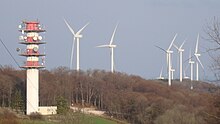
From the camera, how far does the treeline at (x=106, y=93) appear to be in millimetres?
71250

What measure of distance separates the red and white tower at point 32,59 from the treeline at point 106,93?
400 centimetres

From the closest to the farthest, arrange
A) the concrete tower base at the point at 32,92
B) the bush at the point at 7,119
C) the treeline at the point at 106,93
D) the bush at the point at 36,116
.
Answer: the bush at the point at 7,119 → the bush at the point at 36,116 → the concrete tower base at the point at 32,92 → the treeline at the point at 106,93

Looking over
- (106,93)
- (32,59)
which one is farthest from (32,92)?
(106,93)

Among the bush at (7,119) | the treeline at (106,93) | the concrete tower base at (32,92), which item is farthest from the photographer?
the treeline at (106,93)

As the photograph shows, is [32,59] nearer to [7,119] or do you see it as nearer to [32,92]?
[32,92]

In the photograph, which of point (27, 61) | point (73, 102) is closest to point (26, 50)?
point (27, 61)

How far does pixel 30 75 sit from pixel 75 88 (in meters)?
23.6

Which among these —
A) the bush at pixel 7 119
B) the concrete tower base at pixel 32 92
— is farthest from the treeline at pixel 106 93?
the bush at pixel 7 119

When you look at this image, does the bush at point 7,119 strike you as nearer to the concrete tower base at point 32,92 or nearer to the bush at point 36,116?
the bush at point 36,116

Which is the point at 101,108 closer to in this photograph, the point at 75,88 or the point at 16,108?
the point at 75,88

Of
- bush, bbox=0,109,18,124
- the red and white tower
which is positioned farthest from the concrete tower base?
bush, bbox=0,109,18,124

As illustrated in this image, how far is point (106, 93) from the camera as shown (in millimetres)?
89812

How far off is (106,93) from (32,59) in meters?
21.9

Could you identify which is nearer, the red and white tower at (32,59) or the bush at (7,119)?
the bush at (7,119)
